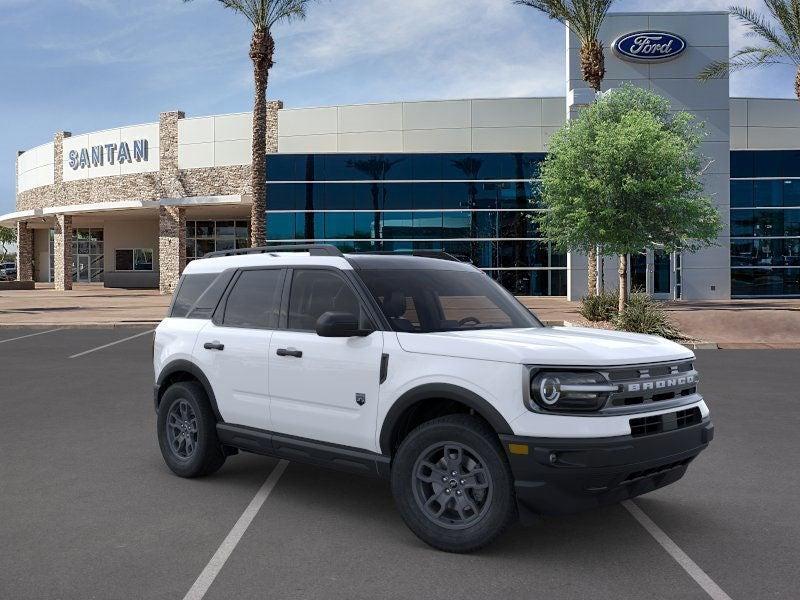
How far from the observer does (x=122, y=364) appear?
14.2m

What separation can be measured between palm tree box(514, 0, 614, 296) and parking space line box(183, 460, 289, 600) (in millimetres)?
23548

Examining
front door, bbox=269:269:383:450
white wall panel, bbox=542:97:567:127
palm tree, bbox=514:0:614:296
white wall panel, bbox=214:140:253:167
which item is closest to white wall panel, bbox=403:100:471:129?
white wall panel, bbox=542:97:567:127

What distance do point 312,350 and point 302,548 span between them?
1320 mm

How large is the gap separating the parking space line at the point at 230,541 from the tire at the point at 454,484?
1.08m

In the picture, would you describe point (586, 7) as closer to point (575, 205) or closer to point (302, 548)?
point (575, 205)

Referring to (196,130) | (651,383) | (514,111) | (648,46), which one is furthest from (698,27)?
(651,383)

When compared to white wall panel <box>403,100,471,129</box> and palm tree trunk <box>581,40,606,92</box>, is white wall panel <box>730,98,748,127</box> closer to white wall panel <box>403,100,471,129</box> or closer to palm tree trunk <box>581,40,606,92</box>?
palm tree trunk <box>581,40,606,92</box>

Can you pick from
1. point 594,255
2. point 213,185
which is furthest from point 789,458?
point 213,185

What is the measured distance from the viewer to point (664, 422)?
15.1 ft

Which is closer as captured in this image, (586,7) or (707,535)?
(707,535)

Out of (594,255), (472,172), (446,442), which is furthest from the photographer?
(472,172)

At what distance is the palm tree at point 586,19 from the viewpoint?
94.2 ft

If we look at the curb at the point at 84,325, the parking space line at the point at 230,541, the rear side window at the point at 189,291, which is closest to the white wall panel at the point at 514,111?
the curb at the point at 84,325

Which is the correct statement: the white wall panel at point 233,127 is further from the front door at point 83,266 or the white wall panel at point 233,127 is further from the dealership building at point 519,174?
the front door at point 83,266
